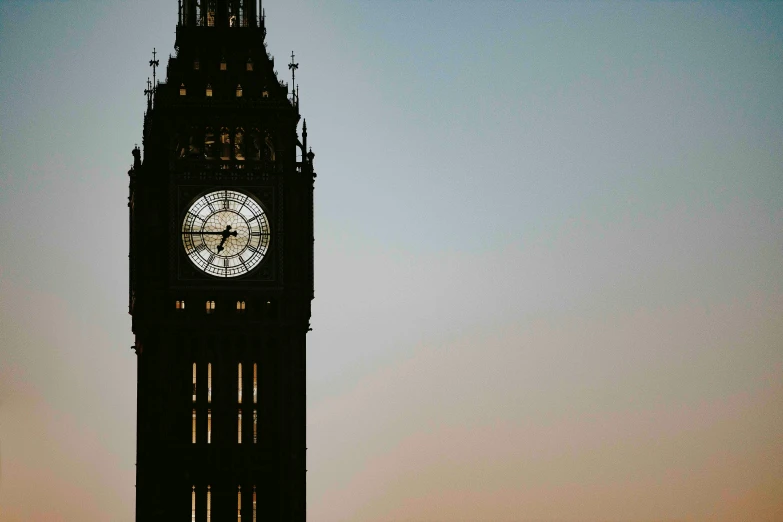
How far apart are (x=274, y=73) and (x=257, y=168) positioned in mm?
7578

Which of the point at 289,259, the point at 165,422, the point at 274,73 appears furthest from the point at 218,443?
the point at 274,73

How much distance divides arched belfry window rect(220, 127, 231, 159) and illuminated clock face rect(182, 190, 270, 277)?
321 cm

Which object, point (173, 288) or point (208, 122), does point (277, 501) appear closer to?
point (173, 288)

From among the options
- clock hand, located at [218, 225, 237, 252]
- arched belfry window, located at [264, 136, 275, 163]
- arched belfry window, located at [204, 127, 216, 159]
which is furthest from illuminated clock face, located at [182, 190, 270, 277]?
arched belfry window, located at [264, 136, 275, 163]

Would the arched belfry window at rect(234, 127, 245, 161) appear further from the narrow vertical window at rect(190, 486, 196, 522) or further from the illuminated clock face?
the narrow vertical window at rect(190, 486, 196, 522)

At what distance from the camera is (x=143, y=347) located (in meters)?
128

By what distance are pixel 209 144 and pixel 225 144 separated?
0.98 meters

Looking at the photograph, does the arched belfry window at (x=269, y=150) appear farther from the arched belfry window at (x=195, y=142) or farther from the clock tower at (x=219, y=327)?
the arched belfry window at (x=195, y=142)

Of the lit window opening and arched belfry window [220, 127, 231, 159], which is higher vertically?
arched belfry window [220, 127, 231, 159]

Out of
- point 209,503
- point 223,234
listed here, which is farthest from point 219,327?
point 209,503

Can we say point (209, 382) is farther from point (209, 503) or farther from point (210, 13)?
point (210, 13)

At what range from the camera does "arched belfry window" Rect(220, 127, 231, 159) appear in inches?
5094

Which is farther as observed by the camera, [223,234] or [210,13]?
[210,13]

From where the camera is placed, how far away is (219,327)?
127m
